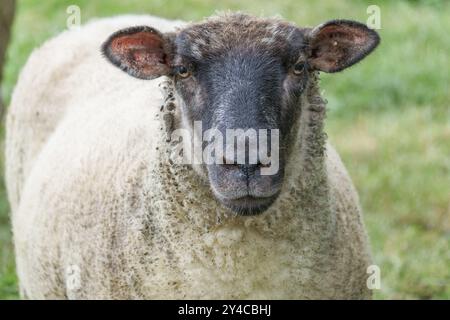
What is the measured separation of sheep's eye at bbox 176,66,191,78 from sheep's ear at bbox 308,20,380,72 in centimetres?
55

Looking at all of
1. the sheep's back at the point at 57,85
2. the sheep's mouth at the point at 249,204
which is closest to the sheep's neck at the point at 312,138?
the sheep's mouth at the point at 249,204

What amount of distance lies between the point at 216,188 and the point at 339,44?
94cm

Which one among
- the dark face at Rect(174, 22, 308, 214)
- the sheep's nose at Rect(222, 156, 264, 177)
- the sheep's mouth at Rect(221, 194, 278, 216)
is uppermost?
the dark face at Rect(174, 22, 308, 214)

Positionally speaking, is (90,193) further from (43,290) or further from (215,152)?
(215,152)

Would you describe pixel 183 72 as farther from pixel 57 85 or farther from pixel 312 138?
pixel 57 85

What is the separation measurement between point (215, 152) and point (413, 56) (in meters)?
6.13

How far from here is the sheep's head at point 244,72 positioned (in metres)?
3.84

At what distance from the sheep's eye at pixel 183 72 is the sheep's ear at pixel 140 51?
0.10 m

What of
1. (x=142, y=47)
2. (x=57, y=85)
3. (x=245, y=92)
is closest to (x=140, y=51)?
(x=142, y=47)

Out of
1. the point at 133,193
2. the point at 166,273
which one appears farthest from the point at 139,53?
the point at 166,273

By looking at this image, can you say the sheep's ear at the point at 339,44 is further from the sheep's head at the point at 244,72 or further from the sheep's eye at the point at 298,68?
the sheep's eye at the point at 298,68

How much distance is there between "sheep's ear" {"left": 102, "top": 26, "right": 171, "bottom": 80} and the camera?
428 centimetres

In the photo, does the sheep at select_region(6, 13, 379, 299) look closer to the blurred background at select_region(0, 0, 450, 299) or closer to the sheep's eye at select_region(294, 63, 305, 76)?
the sheep's eye at select_region(294, 63, 305, 76)

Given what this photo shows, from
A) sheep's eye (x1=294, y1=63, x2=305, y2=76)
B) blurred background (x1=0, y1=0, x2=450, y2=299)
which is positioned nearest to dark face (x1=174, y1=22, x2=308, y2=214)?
sheep's eye (x1=294, y1=63, x2=305, y2=76)
